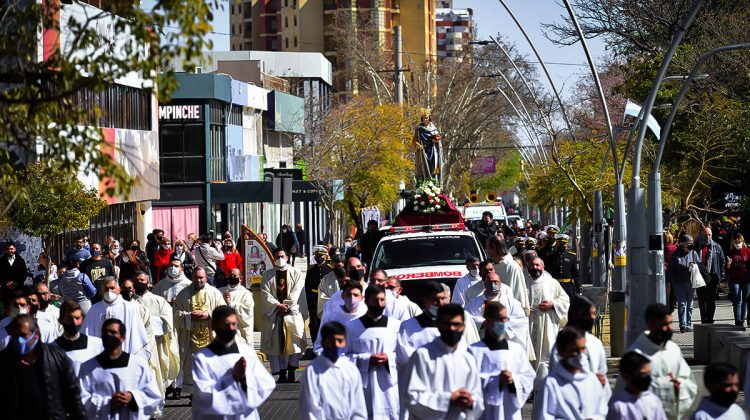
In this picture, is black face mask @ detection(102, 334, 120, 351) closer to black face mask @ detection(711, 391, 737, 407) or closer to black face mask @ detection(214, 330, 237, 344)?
black face mask @ detection(214, 330, 237, 344)

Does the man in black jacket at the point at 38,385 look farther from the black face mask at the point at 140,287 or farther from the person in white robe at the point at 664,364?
the black face mask at the point at 140,287

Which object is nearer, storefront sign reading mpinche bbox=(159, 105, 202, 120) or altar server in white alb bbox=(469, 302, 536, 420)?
altar server in white alb bbox=(469, 302, 536, 420)

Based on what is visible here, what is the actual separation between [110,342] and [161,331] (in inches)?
221

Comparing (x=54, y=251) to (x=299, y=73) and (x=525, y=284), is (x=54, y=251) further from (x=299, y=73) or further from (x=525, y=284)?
(x=299, y=73)

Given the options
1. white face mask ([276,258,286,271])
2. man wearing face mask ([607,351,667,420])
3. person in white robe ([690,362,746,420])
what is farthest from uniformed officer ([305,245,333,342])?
person in white robe ([690,362,746,420])

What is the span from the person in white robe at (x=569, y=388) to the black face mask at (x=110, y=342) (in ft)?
10.4

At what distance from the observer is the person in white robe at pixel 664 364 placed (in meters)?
11.2

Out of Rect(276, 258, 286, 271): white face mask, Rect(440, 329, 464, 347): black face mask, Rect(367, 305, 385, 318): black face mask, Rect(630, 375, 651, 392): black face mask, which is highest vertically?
Rect(276, 258, 286, 271): white face mask

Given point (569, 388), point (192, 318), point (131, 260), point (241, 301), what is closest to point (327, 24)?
point (131, 260)

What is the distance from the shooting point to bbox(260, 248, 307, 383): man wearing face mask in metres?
20.6

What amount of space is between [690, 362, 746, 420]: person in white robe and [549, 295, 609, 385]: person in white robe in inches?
52.7

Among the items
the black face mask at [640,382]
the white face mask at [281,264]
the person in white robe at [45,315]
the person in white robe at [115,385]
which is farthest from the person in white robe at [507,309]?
the black face mask at [640,382]

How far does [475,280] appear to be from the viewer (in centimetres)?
1797

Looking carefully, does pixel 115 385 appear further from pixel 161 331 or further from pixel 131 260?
pixel 131 260
